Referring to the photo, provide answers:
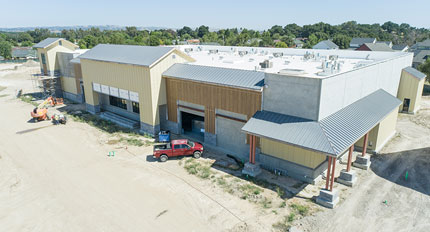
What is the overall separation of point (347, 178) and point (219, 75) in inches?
533

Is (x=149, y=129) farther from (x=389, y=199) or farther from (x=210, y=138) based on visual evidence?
(x=389, y=199)

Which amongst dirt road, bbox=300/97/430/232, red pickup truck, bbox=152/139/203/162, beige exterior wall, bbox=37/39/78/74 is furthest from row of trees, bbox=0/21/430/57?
red pickup truck, bbox=152/139/203/162

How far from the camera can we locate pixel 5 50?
10138 centimetres

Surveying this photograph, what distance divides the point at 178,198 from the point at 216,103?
33.0ft

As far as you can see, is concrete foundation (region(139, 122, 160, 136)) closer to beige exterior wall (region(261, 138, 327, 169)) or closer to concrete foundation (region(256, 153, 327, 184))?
concrete foundation (region(256, 153, 327, 184))

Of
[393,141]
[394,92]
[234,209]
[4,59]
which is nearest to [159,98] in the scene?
[234,209]

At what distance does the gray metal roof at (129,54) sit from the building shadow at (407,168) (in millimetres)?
22624

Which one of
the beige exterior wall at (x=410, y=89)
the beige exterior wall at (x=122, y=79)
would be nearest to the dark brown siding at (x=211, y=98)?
the beige exterior wall at (x=122, y=79)

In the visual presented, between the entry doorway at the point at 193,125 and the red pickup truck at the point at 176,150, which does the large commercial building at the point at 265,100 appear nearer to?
the entry doorway at the point at 193,125

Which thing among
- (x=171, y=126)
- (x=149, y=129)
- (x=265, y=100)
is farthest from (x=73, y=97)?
(x=265, y=100)

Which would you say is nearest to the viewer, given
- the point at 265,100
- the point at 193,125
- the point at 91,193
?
the point at 91,193

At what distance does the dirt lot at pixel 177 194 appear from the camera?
16.7 m

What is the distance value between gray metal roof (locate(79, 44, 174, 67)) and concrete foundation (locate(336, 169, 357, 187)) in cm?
1990

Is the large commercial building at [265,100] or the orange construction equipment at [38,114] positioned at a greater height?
the large commercial building at [265,100]
